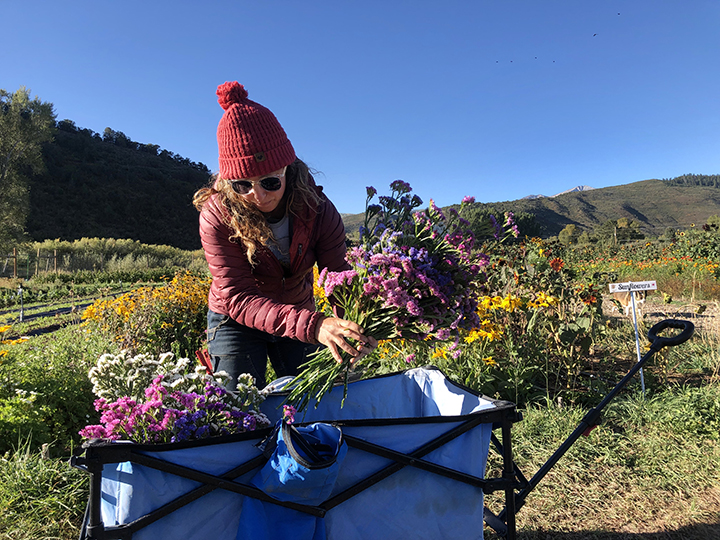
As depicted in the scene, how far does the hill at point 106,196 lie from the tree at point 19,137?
10533 millimetres

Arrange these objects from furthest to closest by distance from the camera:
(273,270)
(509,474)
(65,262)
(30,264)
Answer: (30,264) < (65,262) < (273,270) < (509,474)

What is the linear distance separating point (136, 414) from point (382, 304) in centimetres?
69

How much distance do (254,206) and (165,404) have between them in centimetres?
80

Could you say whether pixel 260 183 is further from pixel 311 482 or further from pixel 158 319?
pixel 158 319

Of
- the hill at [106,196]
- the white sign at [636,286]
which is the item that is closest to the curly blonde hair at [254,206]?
the white sign at [636,286]

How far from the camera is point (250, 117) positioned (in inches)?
58.4

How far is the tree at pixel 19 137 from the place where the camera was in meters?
20.2

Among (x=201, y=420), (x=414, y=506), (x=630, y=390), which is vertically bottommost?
(x=630, y=390)

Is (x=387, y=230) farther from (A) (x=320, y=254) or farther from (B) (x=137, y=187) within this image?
(B) (x=137, y=187)

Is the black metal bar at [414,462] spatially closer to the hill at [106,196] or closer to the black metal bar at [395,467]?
the black metal bar at [395,467]

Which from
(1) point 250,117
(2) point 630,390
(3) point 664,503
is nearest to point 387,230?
(1) point 250,117

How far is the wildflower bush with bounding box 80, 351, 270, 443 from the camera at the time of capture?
3.32 ft

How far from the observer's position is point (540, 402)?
3.06 metres

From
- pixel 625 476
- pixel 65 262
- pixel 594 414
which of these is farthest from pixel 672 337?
pixel 65 262
